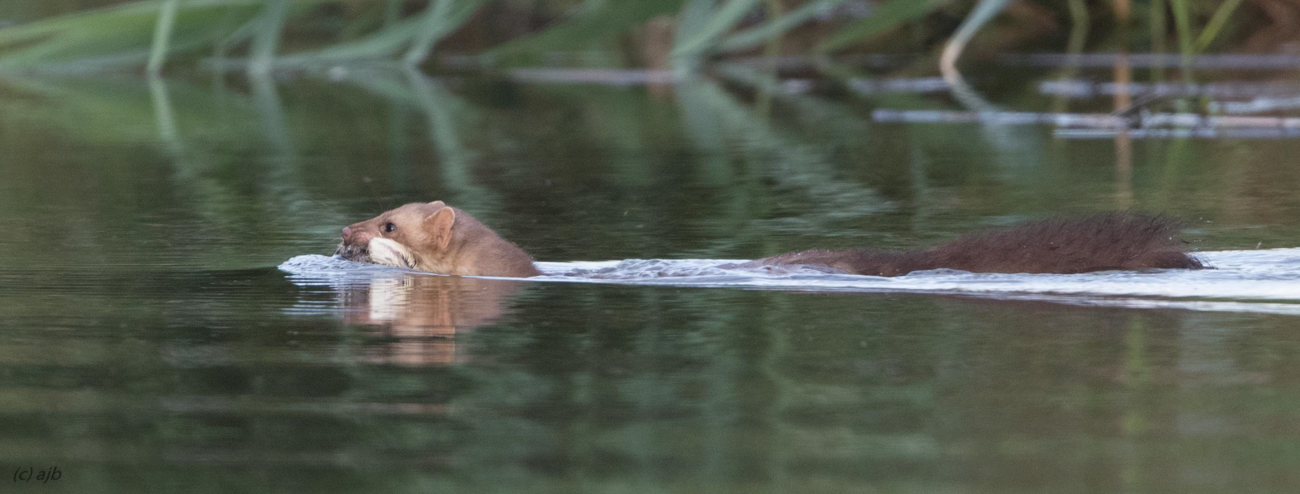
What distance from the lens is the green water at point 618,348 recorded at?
3.21 meters

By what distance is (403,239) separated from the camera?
619 centimetres

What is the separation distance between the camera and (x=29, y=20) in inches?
595

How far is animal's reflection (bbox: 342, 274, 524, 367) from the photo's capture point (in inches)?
168

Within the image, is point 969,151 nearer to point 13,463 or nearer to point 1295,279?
point 1295,279

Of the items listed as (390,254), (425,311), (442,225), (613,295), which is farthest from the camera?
(390,254)

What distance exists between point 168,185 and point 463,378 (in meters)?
4.76

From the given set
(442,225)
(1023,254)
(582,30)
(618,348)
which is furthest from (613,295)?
(582,30)

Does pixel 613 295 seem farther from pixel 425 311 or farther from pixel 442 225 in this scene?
pixel 442 225

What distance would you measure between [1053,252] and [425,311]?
5.92 ft

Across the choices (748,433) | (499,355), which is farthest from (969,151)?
(748,433)

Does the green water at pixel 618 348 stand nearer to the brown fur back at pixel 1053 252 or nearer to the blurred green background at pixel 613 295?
the blurred green background at pixel 613 295

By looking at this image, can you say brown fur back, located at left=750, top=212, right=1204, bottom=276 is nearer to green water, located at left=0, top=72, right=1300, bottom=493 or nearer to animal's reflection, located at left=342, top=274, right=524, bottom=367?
green water, located at left=0, top=72, right=1300, bottom=493

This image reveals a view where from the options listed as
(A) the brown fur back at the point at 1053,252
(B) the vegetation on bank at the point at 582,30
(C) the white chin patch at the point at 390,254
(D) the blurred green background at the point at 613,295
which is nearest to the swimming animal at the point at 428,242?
(C) the white chin patch at the point at 390,254

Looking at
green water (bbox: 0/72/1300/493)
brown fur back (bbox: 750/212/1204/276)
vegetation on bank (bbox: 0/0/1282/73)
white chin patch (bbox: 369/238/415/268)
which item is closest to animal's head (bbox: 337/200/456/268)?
white chin patch (bbox: 369/238/415/268)
